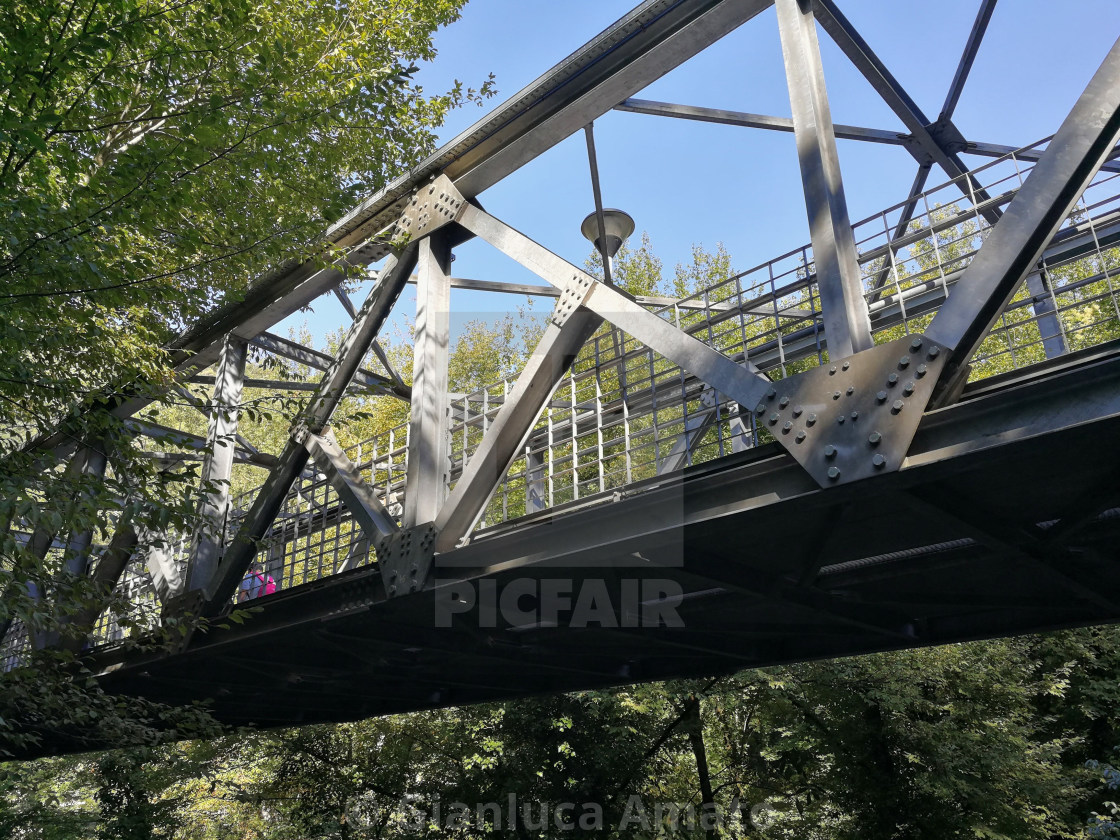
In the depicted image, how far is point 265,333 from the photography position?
952 centimetres

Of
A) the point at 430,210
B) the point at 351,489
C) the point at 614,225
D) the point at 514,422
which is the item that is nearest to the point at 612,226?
the point at 614,225

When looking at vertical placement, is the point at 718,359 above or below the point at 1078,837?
above

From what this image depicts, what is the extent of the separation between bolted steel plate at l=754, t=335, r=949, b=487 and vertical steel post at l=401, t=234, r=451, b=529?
2.81m

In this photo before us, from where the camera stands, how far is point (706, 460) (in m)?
7.04

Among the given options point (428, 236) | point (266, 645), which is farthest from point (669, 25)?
point (266, 645)

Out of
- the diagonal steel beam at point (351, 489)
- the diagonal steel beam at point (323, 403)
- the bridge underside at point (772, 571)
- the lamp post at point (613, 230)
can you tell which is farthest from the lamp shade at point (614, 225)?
the bridge underside at point (772, 571)

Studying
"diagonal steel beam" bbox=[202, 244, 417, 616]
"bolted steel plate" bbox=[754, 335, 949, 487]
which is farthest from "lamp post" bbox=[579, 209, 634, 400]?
"bolted steel plate" bbox=[754, 335, 949, 487]

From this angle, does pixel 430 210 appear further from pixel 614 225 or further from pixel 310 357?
pixel 310 357

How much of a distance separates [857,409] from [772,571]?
2.03 metres

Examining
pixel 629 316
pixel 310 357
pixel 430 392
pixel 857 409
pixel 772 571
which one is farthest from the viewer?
pixel 310 357

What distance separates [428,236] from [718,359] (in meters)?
3.37

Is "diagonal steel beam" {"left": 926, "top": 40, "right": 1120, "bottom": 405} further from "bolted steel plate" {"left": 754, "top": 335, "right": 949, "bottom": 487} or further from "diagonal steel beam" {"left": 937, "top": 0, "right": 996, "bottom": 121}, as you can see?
"diagonal steel beam" {"left": 937, "top": 0, "right": 996, "bottom": 121}

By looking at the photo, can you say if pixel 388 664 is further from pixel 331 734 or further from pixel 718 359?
pixel 331 734

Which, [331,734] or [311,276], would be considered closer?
[311,276]
